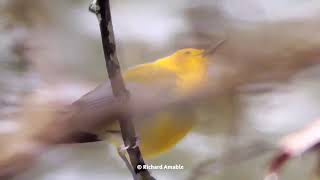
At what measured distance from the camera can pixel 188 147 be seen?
2.08ft

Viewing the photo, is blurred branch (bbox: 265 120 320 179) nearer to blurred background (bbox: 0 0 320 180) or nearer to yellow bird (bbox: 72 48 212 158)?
blurred background (bbox: 0 0 320 180)

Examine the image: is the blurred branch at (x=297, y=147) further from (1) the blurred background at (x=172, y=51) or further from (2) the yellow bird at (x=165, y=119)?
(2) the yellow bird at (x=165, y=119)

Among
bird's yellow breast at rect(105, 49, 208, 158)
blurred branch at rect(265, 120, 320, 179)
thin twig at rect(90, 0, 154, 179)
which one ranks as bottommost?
blurred branch at rect(265, 120, 320, 179)

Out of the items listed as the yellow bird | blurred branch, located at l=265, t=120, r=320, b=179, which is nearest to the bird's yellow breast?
the yellow bird

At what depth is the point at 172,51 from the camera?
1.82ft

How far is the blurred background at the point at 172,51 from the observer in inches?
8.0

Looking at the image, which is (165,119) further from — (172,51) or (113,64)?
(172,51)

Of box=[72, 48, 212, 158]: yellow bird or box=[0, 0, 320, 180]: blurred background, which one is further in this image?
box=[72, 48, 212, 158]: yellow bird

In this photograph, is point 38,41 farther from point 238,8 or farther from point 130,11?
point 130,11

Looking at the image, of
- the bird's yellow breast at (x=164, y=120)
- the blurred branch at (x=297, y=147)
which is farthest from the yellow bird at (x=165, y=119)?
the blurred branch at (x=297, y=147)

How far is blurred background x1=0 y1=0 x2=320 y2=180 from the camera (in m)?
0.20

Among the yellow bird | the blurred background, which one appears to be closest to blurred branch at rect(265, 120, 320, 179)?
the blurred background

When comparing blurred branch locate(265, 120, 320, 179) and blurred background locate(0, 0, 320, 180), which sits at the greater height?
blurred background locate(0, 0, 320, 180)

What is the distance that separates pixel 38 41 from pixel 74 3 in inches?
13.8
